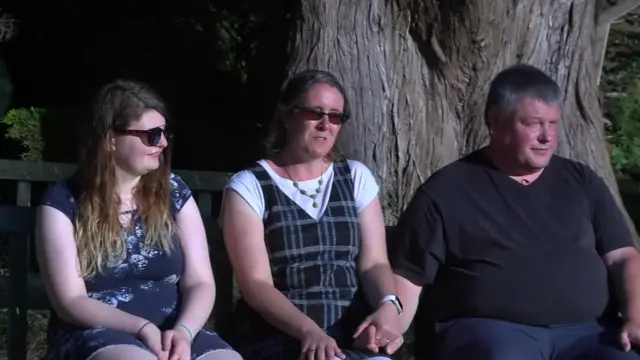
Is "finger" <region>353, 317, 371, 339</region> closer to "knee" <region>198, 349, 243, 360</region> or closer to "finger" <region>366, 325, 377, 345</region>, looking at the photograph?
"finger" <region>366, 325, 377, 345</region>

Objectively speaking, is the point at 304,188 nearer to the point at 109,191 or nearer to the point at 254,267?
the point at 254,267

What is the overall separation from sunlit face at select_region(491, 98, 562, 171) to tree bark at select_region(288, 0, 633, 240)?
1.65 m

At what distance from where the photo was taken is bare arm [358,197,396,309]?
3.89 metres

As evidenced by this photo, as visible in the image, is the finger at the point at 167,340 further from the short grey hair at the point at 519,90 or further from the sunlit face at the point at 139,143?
the short grey hair at the point at 519,90

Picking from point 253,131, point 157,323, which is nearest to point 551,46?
Answer: point 157,323

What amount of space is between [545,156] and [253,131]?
5.53 metres

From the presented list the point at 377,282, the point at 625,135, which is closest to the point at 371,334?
the point at 377,282

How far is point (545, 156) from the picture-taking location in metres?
4.05

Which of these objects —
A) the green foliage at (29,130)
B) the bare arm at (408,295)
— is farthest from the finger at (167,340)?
the green foliage at (29,130)

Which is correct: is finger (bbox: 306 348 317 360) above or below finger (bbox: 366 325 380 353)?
below

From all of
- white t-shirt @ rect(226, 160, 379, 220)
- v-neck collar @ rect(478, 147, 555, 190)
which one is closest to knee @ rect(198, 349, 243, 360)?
white t-shirt @ rect(226, 160, 379, 220)

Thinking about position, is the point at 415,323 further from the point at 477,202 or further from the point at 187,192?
the point at 187,192

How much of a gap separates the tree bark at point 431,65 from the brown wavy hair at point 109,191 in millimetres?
1910

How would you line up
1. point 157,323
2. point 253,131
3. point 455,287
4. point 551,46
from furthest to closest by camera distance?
1. point 253,131
2. point 551,46
3. point 455,287
4. point 157,323
